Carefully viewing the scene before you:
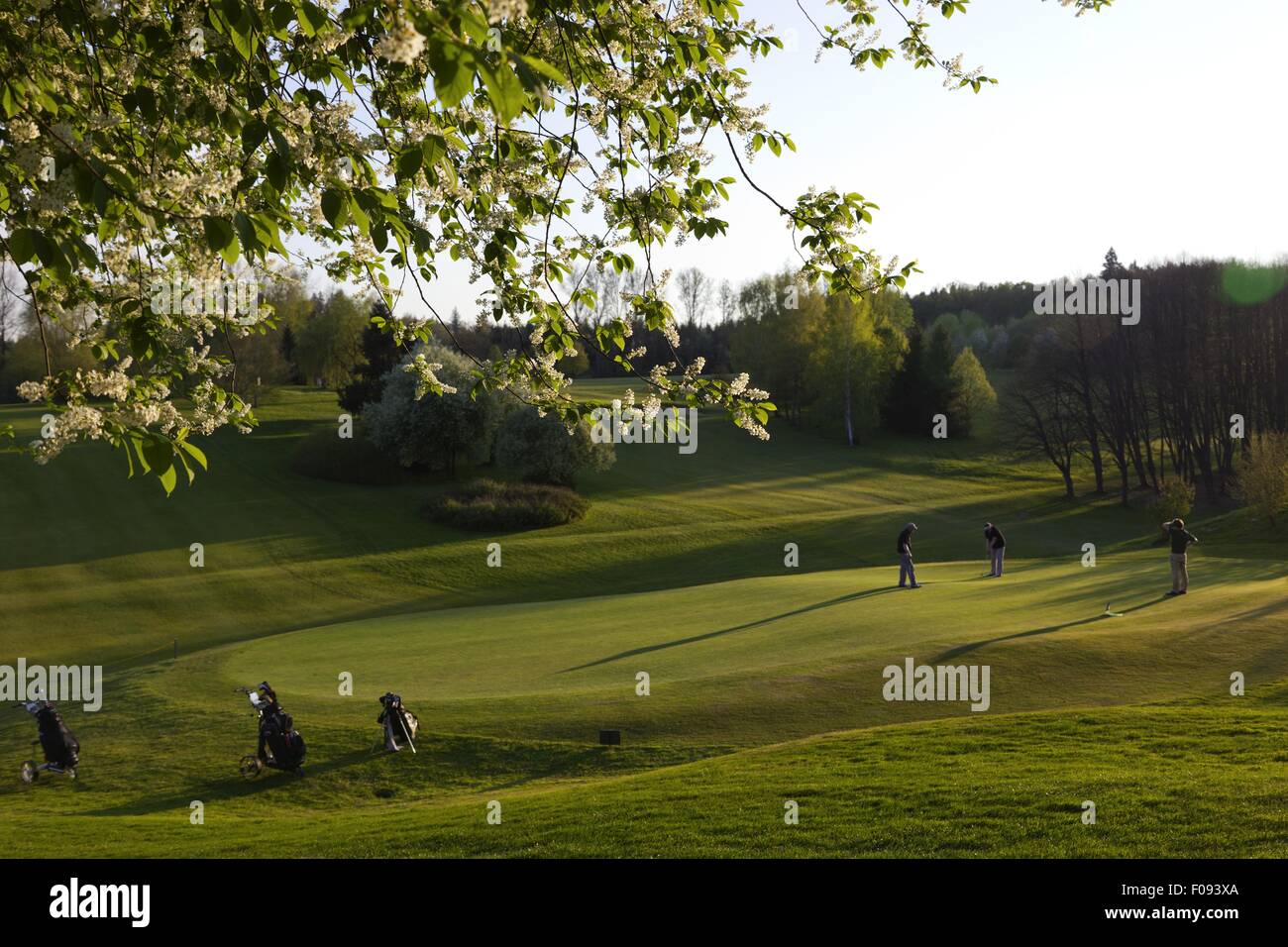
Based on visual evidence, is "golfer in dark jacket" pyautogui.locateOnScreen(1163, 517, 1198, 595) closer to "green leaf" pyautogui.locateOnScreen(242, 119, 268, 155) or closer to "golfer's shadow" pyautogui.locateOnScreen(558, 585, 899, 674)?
"golfer's shadow" pyautogui.locateOnScreen(558, 585, 899, 674)

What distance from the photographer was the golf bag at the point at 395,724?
1488 centimetres

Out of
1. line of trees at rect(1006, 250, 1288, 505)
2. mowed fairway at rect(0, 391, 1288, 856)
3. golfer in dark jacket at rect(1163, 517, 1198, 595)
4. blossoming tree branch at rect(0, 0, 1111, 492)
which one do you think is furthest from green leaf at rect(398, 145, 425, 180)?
line of trees at rect(1006, 250, 1288, 505)

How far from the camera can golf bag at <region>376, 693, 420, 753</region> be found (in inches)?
586

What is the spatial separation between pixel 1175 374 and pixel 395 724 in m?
59.8

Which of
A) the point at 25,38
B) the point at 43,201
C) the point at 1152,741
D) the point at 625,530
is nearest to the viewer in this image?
the point at 43,201

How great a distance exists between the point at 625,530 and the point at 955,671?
3388 cm

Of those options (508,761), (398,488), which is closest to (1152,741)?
(508,761)

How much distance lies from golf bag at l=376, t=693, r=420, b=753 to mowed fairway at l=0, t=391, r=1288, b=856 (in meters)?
0.30

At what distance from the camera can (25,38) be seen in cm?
602

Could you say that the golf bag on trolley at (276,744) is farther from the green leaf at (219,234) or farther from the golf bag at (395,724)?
the green leaf at (219,234)

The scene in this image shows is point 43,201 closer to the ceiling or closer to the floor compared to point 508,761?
closer to the ceiling
